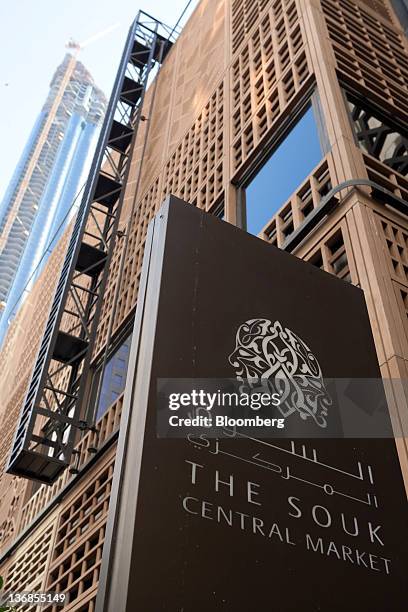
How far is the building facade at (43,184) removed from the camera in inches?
3420

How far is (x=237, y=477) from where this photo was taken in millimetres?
3863

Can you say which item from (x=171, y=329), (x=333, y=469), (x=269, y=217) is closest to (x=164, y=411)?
(x=171, y=329)

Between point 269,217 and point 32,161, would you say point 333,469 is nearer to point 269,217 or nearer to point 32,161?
point 269,217

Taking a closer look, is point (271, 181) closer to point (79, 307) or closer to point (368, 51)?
point (368, 51)

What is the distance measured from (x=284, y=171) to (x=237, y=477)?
25.4 ft

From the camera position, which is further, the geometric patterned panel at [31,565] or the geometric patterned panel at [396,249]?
the geometric patterned panel at [31,565]

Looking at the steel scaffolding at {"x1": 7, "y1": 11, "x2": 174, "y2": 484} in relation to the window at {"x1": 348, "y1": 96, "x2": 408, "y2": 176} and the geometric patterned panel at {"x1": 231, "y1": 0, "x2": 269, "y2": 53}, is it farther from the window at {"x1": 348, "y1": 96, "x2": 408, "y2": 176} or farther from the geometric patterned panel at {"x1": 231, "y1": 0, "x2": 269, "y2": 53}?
the window at {"x1": 348, "y1": 96, "x2": 408, "y2": 176}

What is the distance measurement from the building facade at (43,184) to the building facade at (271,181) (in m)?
62.2

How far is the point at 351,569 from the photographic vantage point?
3.85 metres

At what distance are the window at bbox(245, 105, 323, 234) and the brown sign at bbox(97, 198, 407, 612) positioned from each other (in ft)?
16.9

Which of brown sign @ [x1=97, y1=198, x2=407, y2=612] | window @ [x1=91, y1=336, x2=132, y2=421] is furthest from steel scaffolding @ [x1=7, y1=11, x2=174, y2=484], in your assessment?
brown sign @ [x1=97, y1=198, x2=407, y2=612]

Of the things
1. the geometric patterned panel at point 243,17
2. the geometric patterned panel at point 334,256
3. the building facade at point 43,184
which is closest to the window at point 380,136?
the geometric patterned panel at point 334,256

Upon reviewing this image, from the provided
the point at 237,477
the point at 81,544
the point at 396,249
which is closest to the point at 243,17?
the point at 396,249

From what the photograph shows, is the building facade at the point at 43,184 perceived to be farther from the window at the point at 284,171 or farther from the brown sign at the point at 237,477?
the brown sign at the point at 237,477
